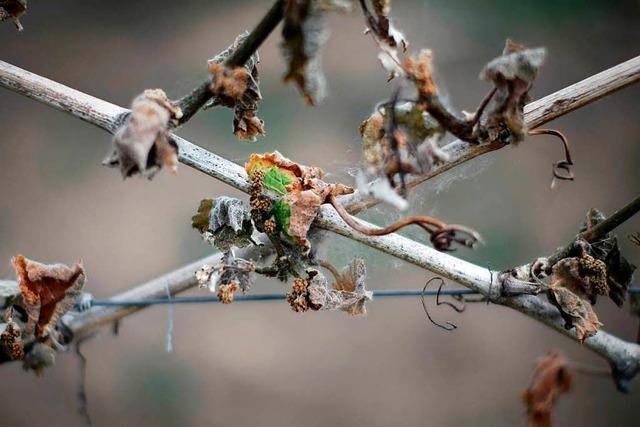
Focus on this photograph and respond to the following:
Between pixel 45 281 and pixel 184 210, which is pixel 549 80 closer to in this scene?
pixel 184 210

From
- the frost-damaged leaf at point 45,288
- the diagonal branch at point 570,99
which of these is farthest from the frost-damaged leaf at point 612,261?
the frost-damaged leaf at point 45,288

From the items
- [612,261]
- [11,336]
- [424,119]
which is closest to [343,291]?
[424,119]

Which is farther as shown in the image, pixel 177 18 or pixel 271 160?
pixel 177 18

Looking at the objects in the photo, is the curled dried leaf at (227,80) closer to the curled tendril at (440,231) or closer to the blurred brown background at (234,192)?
the curled tendril at (440,231)

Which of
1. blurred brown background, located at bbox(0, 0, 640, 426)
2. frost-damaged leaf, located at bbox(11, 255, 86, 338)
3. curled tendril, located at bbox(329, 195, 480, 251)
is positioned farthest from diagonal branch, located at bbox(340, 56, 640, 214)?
blurred brown background, located at bbox(0, 0, 640, 426)

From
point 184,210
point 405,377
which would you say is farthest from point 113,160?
point 405,377

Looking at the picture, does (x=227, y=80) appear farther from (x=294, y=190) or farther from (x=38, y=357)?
(x=38, y=357)
